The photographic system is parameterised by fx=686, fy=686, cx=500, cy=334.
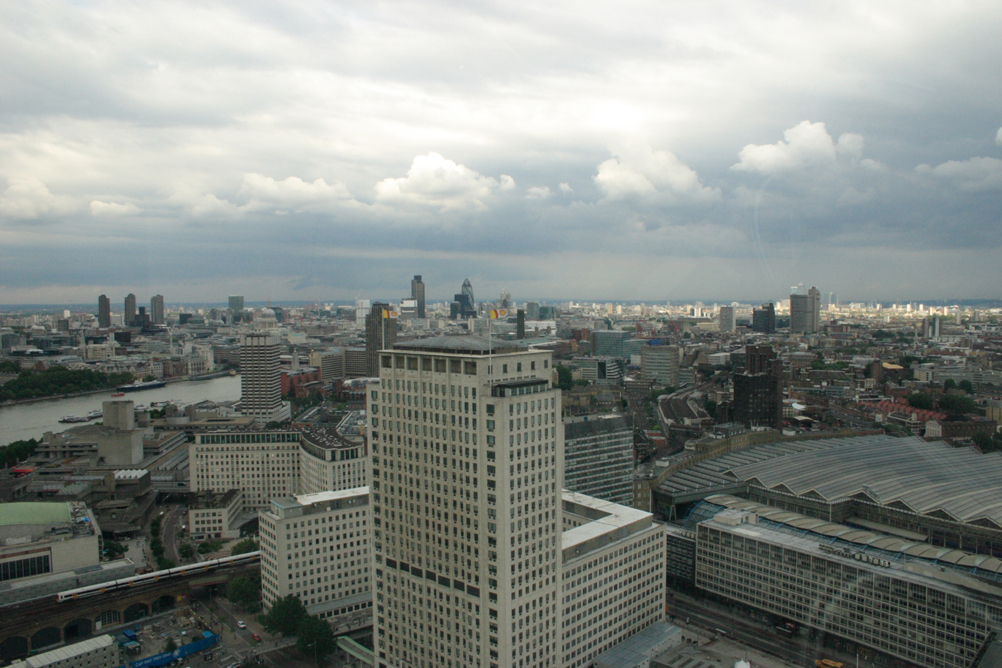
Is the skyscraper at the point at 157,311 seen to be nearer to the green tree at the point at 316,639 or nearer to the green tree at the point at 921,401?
the green tree at the point at 316,639

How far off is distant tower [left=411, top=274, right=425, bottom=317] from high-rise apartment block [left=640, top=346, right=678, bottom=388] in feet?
62.3

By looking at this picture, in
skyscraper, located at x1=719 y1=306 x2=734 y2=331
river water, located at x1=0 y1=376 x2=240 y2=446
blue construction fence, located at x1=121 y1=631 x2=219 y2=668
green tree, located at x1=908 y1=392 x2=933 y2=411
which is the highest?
skyscraper, located at x1=719 y1=306 x2=734 y2=331

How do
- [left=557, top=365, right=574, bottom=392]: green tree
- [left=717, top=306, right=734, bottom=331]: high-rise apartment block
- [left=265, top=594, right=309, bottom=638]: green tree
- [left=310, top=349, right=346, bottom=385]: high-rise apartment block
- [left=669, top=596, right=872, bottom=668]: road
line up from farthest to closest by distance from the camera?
[left=310, top=349, right=346, bottom=385]: high-rise apartment block → [left=717, top=306, right=734, bottom=331]: high-rise apartment block → [left=557, top=365, right=574, bottom=392]: green tree → [left=265, top=594, right=309, bottom=638]: green tree → [left=669, top=596, right=872, bottom=668]: road

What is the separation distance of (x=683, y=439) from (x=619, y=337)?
1451 centimetres

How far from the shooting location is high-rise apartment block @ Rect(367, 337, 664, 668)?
305 inches

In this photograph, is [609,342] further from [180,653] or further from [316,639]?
[180,653]

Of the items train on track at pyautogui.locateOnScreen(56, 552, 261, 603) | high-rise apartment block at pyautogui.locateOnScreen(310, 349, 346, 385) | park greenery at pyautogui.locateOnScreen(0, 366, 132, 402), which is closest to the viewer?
train on track at pyautogui.locateOnScreen(56, 552, 261, 603)

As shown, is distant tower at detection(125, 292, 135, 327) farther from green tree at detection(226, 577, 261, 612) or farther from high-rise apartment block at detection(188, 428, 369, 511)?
green tree at detection(226, 577, 261, 612)

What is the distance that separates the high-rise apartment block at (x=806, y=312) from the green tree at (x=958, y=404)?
4874 mm

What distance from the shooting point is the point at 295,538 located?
1134cm

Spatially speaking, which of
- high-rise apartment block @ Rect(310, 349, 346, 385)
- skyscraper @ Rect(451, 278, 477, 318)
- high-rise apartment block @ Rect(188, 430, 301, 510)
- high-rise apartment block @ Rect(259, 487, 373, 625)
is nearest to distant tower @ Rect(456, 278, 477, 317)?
skyscraper @ Rect(451, 278, 477, 318)

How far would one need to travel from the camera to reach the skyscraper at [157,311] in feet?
110

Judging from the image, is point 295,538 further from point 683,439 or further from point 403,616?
point 683,439

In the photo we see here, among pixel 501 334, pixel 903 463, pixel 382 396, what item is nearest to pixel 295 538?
pixel 382 396
